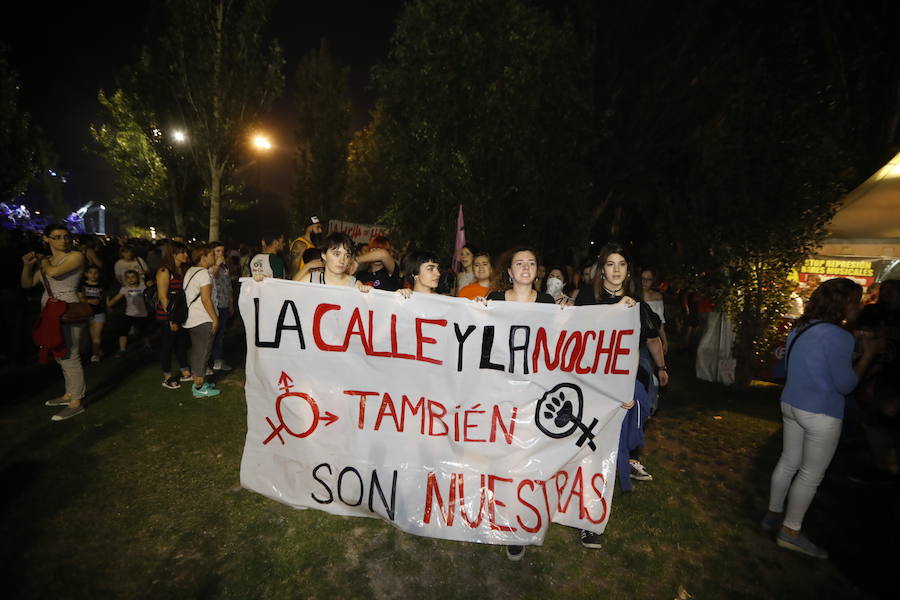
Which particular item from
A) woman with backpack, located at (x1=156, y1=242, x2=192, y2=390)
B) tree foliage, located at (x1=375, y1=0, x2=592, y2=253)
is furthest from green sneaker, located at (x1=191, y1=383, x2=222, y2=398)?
tree foliage, located at (x1=375, y1=0, x2=592, y2=253)

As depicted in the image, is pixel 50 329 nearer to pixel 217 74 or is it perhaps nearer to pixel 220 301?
pixel 220 301

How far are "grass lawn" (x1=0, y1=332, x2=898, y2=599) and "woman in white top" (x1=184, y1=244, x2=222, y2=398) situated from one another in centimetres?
96

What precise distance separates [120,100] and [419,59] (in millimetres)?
20433

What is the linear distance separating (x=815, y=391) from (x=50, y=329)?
269 inches

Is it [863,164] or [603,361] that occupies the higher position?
[863,164]

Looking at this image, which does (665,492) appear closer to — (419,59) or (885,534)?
(885,534)

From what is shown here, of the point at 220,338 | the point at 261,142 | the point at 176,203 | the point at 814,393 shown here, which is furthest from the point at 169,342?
the point at 176,203

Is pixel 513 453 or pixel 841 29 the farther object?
pixel 841 29

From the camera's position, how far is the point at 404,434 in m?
3.04

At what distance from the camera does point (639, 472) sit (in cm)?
419

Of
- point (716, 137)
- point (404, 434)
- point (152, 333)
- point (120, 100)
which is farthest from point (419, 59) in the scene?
point (120, 100)

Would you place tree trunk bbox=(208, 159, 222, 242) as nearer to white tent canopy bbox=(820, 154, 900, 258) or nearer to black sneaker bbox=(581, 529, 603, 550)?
black sneaker bbox=(581, 529, 603, 550)

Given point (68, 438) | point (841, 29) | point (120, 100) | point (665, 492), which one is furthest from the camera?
point (120, 100)

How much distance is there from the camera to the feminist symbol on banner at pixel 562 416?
A: 3.05m
